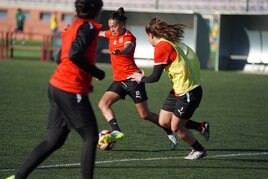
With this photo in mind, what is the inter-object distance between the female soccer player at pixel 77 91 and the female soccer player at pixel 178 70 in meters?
2.43

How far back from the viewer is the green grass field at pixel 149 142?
9.46 m

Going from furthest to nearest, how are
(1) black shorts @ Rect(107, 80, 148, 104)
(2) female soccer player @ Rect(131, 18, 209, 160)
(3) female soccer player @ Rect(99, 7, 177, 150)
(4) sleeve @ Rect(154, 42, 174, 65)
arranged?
(1) black shorts @ Rect(107, 80, 148, 104) → (3) female soccer player @ Rect(99, 7, 177, 150) → (2) female soccer player @ Rect(131, 18, 209, 160) → (4) sleeve @ Rect(154, 42, 174, 65)

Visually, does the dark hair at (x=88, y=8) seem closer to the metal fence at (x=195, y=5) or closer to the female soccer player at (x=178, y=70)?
the female soccer player at (x=178, y=70)

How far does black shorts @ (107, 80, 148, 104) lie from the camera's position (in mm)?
11922

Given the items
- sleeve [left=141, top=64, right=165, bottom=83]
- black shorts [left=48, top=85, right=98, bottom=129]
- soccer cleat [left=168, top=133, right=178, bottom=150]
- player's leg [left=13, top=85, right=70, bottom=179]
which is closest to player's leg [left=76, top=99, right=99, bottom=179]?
black shorts [left=48, top=85, right=98, bottom=129]

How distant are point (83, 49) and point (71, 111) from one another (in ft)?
1.94

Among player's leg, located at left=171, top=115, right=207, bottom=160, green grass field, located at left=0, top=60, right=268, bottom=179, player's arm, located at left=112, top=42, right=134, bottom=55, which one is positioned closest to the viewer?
green grass field, located at left=0, top=60, right=268, bottom=179

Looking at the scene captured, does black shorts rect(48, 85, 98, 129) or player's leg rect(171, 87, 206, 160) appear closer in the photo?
black shorts rect(48, 85, 98, 129)

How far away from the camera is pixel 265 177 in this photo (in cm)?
929

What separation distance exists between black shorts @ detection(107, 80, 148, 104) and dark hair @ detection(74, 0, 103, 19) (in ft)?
14.3

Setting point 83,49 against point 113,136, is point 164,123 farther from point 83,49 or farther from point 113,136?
point 83,49

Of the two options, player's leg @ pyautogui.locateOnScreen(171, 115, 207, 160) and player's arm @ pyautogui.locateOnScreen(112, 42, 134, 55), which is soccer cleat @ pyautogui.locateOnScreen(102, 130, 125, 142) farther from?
player's arm @ pyautogui.locateOnScreen(112, 42, 134, 55)

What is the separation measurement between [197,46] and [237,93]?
419 inches

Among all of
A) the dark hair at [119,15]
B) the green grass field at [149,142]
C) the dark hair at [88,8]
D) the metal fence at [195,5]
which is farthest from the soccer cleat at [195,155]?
the metal fence at [195,5]
